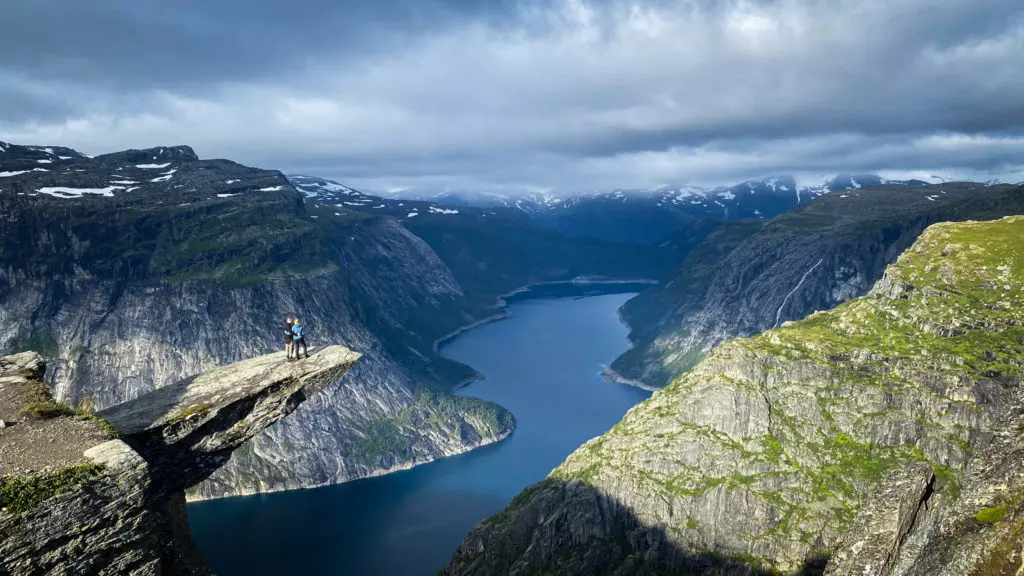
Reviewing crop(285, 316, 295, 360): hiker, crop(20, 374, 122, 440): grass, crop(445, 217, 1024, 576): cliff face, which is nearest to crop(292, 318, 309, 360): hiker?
crop(285, 316, 295, 360): hiker

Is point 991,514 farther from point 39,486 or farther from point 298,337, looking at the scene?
point 298,337

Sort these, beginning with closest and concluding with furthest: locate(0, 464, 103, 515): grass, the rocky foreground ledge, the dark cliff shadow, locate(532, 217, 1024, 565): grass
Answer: locate(0, 464, 103, 515): grass
the rocky foreground ledge
the dark cliff shadow
locate(532, 217, 1024, 565): grass

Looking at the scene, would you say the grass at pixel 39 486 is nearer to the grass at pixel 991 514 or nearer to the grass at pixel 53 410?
the grass at pixel 53 410

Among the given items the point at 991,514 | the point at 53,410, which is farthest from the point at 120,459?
the point at 991,514

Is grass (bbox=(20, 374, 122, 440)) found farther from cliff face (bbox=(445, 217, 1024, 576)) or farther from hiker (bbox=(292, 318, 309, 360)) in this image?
cliff face (bbox=(445, 217, 1024, 576))

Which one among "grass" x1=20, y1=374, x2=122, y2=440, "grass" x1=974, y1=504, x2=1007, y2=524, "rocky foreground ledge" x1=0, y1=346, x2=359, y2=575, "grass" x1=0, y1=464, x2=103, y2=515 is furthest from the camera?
"grass" x1=20, y1=374, x2=122, y2=440

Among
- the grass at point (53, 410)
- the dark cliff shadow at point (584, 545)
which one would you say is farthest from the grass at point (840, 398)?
the grass at point (53, 410)
